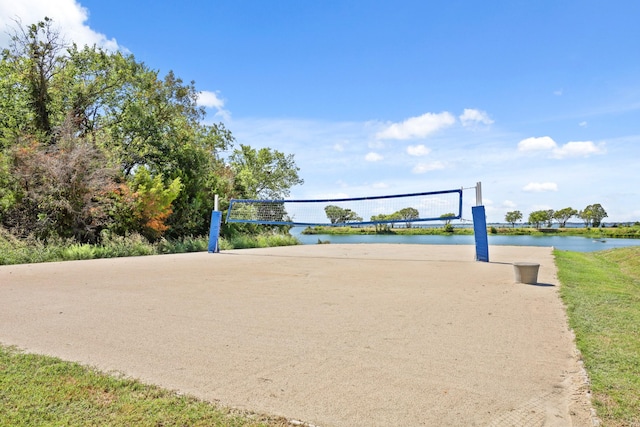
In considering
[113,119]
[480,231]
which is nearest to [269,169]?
[113,119]

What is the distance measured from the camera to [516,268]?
638 centimetres

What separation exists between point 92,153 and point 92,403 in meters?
11.7

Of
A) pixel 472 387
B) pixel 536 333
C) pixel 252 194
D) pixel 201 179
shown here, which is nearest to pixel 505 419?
pixel 472 387

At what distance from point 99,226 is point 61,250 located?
2558mm

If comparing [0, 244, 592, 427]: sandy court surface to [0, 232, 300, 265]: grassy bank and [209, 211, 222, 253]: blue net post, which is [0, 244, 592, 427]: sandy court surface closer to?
[0, 232, 300, 265]: grassy bank

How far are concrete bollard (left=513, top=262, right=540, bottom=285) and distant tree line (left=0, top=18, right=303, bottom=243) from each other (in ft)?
36.6

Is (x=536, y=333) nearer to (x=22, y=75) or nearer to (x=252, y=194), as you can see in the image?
(x=22, y=75)

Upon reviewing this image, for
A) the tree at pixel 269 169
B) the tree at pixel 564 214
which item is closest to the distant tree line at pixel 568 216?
the tree at pixel 564 214

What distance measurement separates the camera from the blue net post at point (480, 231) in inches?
378

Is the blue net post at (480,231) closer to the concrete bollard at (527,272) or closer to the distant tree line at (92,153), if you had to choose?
the concrete bollard at (527,272)

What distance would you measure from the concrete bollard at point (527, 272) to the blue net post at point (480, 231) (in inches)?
133

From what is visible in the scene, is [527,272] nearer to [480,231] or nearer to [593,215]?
[480,231]

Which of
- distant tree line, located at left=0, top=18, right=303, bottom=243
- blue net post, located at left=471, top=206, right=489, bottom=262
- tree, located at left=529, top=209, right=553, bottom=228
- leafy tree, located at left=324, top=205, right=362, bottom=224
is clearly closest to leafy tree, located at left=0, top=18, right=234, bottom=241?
distant tree line, located at left=0, top=18, right=303, bottom=243

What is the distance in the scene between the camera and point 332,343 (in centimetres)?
328
